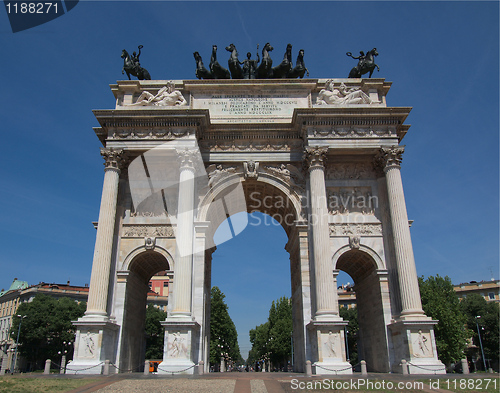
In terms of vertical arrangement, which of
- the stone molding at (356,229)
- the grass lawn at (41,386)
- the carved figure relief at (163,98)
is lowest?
the grass lawn at (41,386)

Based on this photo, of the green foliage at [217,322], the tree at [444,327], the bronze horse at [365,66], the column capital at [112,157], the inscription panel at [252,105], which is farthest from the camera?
the green foliage at [217,322]

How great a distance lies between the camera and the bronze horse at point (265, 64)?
94.4 feet

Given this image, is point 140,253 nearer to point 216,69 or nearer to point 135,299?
point 135,299

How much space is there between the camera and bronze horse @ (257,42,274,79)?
94.4 feet

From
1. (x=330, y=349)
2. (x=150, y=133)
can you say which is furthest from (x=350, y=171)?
(x=150, y=133)

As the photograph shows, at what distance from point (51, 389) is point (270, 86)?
2108cm

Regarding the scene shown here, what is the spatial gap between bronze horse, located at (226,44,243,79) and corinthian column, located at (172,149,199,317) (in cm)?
756

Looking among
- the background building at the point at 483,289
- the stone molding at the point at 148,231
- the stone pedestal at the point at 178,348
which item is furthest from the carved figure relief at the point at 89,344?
Result: the background building at the point at 483,289

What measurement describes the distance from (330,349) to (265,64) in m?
18.5

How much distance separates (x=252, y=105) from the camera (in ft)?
90.6

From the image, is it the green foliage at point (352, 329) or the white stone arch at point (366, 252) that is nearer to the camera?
the white stone arch at point (366, 252)

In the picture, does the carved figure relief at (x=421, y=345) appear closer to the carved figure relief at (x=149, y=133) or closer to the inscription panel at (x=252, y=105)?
the inscription panel at (x=252, y=105)

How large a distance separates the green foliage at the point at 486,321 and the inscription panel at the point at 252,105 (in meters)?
50.7

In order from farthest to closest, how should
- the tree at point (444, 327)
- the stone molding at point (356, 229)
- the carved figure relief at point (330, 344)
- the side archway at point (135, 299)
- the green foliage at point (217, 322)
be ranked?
1. the green foliage at point (217, 322)
2. the tree at point (444, 327)
3. the stone molding at point (356, 229)
4. the side archway at point (135, 299)
5. the carved figure relief at point (330, 344)
